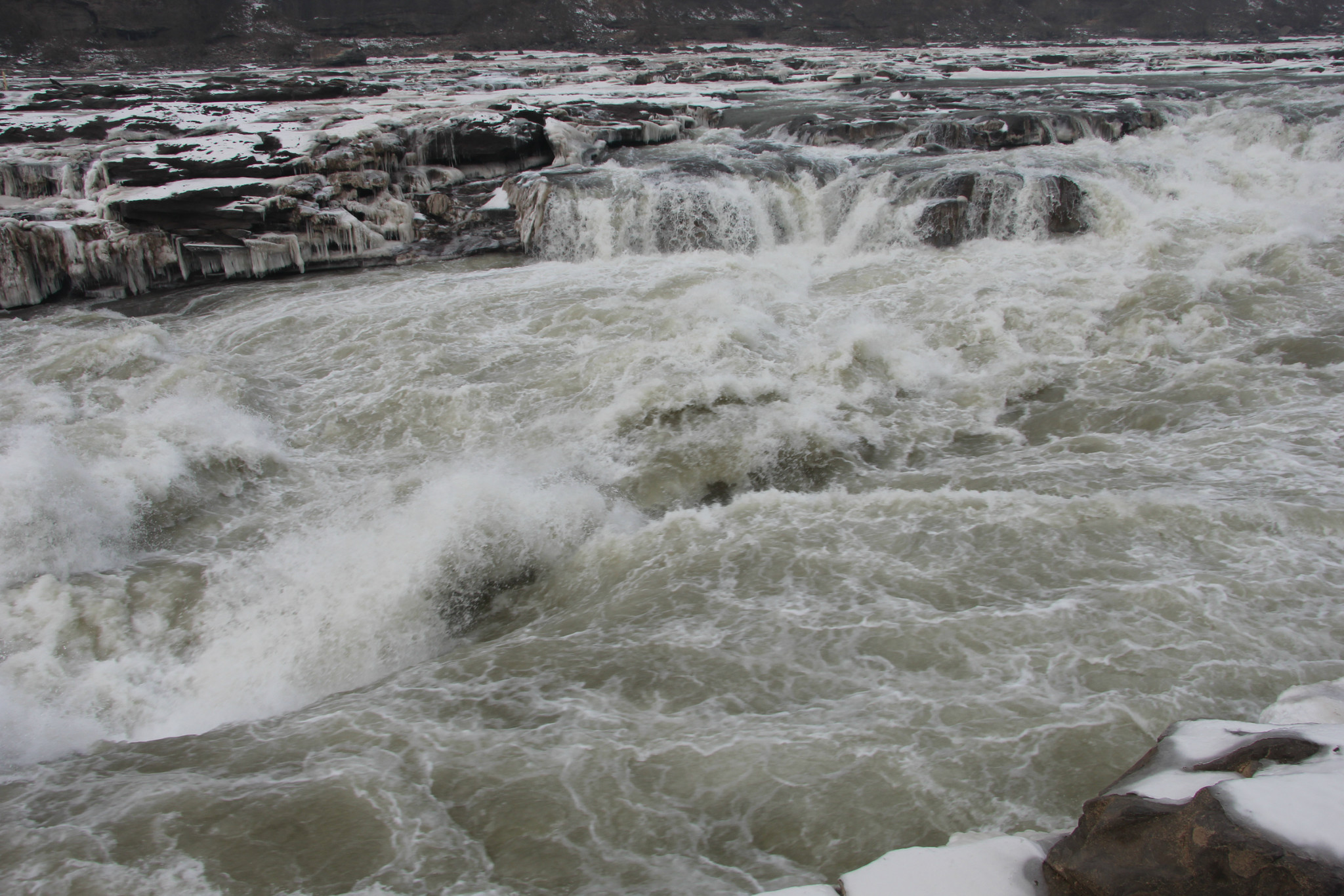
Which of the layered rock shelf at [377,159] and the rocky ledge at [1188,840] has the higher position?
the layered rock shelf at [377,159]

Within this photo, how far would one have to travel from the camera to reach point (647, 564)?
536 centimetres

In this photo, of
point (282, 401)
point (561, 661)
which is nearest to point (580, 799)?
point (561, 661)

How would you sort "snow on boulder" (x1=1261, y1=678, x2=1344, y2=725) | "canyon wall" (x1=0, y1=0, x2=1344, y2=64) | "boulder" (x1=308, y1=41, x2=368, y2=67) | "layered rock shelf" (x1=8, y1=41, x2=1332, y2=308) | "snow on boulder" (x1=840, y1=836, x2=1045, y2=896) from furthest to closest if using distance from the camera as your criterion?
"canyon wall" (x1=0, y1=0, x2=1344, y2=64)
"boulder" (x1=308, y1=41, x2=368, y2=67)
"layered rock shelf" (x1=8, y1=41, x2=1332, y2=308)
"snow on boulder" (x1=1261, y1=678, x2=1344, y2=725)
"snow on boulder" (x1=840, y1=836, x2=1045, y2=896)

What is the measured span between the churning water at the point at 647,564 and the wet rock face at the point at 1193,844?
36.2 inches

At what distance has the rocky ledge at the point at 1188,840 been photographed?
77.2 inches

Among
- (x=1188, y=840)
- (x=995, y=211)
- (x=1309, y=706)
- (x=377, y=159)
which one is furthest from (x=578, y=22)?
(x=1188, y=840)

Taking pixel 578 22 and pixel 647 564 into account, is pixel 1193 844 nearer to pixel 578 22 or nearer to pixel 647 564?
pixel 647 564

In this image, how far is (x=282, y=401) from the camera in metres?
8.14

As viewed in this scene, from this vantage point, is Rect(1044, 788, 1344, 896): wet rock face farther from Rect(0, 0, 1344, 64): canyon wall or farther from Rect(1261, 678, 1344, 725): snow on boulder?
Rect(0, 0, 1344, 64): canyon wall

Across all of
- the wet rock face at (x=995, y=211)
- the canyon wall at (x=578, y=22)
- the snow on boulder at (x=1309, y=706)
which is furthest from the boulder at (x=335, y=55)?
the snow on boulder at (x=1309, y=706)

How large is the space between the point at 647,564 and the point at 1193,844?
3.63 metres

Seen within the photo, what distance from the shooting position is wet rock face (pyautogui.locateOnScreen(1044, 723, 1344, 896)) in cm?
192

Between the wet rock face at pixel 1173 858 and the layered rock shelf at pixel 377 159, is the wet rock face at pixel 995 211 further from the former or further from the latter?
the wet rock face at pixel 1173 858

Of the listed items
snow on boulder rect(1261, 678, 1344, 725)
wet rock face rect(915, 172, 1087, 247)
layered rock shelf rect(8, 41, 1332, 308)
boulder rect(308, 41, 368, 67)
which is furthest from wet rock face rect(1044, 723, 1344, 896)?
boulder rect(308, 41, 368, 67)
